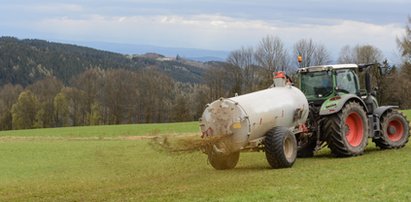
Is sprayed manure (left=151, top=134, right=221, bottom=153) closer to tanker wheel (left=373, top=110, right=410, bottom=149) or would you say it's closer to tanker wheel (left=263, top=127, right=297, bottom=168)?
tanker wheel (left=263, top=127, right=297, bottom=168)

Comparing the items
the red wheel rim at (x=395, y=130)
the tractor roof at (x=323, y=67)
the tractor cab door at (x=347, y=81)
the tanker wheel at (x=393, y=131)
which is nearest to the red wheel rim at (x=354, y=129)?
the tractor cab door at (x=347, y=81)

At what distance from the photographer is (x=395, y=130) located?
17.5 meters

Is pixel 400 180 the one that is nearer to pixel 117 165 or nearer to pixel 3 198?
pixel 3 198

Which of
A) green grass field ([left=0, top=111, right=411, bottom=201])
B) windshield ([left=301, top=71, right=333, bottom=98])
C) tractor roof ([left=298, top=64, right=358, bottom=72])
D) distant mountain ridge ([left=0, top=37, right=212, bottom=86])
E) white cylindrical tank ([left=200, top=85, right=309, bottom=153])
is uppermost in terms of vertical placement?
distant mountain ridge ([left=0, top=37, right=212, bottom=86])

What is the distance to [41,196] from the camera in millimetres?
10625

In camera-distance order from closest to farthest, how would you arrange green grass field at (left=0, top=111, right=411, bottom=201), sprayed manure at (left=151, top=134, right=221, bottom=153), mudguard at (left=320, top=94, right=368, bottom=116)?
green grass field at (left=0, top=111, right=411, bottom=201), sprayed manure at (left=151, top=134, right=221, bottom=153), mudguard at (left=320, top=94, right=368, bottom=116)

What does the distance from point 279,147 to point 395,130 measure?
5.97 meters

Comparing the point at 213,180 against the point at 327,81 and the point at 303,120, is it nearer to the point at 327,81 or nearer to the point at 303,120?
the point at 303,120

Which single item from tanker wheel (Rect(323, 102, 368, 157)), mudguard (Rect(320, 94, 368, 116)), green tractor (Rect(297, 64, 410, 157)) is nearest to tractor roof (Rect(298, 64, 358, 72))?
green tractor (Rect(297, 64, 410, 157))

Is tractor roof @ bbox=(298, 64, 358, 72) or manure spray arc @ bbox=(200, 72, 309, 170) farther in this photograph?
tractor roof @ bbox=(298, 64, 358, 72)

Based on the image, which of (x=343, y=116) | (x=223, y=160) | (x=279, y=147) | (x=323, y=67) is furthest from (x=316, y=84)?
(x=223, y=160)

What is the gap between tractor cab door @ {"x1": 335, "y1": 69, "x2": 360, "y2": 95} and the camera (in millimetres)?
16594

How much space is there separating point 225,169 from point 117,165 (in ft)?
18.0

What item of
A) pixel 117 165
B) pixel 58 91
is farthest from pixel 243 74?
pixel 117 165
